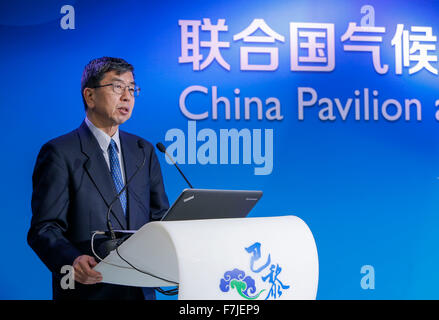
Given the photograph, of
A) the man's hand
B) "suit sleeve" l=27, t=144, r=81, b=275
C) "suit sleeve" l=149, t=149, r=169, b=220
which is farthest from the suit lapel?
the man's hand

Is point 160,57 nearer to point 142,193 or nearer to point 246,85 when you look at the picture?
point 246,85

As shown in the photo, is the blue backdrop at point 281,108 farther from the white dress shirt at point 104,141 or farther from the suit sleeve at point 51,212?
the suit sleeve at point 51,212

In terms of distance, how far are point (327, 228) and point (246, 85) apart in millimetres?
1083

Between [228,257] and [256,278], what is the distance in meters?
0.11

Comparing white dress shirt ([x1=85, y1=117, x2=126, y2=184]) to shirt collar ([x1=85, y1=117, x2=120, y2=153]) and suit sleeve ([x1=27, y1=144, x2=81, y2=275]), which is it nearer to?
shirt collar ([x1=85, y1=117, x2=120, y2=153])

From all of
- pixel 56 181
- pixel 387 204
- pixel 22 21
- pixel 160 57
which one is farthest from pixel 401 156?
pixel 22 21

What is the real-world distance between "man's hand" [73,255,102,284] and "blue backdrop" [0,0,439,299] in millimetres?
1495

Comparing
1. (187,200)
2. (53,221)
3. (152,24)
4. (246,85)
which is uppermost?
(152,24)

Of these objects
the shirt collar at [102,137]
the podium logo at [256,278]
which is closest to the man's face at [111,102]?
the shirt collar at [102,137]

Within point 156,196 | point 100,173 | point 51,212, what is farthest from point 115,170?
point 51,212

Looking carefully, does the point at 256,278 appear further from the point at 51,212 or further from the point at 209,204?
the point at 51,212

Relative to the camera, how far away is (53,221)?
7.43 ft

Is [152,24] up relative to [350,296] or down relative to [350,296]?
up
